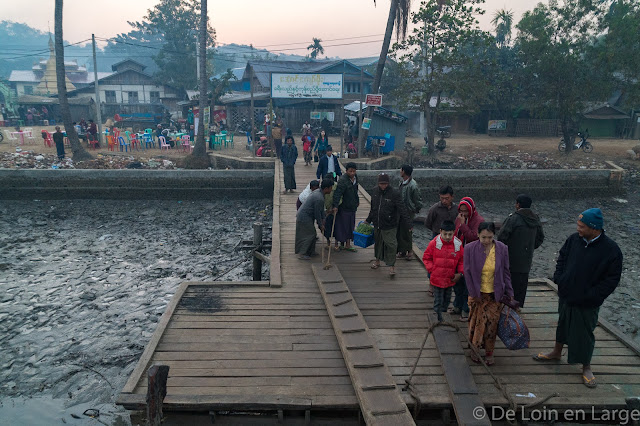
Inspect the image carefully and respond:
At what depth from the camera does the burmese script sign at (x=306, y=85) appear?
16422mm

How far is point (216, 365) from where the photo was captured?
15.1 feet

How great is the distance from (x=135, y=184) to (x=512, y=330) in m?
14.3

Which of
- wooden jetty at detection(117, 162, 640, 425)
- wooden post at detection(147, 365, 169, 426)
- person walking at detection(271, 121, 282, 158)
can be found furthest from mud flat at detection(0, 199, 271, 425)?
person walking at detection(271, 121, 282, 158)

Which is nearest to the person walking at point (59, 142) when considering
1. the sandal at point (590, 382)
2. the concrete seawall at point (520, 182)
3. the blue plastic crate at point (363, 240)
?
the concrete seawall at point (520, 182)

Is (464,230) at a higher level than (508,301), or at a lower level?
higher

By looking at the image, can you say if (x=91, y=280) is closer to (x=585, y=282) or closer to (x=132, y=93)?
(x=585, y=282)

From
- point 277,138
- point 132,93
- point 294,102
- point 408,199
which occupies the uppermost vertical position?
point 132,93

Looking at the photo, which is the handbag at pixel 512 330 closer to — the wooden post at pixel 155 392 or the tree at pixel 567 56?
the wooden post at pixel 155 392

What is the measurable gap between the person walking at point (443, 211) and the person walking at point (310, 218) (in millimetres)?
1857

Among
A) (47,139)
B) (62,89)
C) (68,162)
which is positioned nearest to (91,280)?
(68,162)

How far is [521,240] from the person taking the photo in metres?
4.88

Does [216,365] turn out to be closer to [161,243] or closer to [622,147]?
[161,243]

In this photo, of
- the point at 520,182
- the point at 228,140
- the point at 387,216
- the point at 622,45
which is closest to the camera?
the point at 387,216

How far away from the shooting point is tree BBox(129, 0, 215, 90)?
3672 cm
